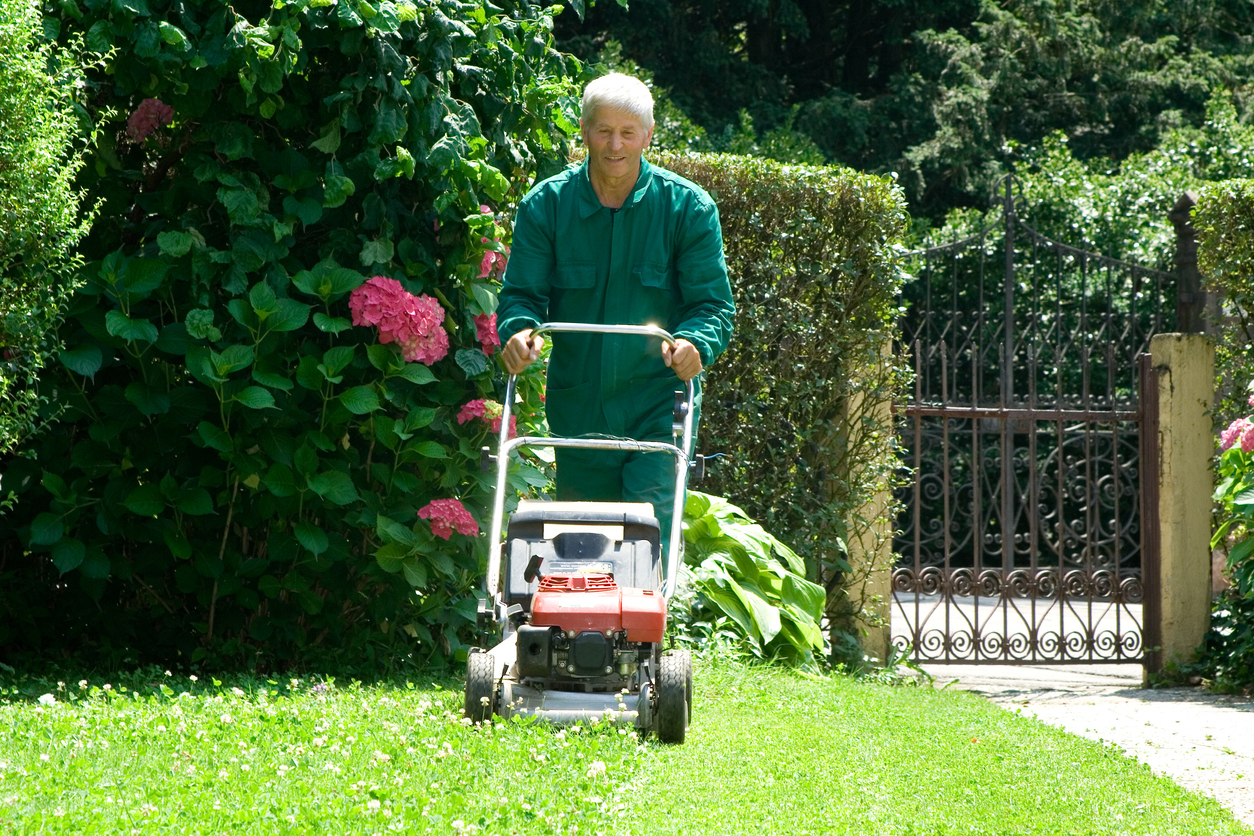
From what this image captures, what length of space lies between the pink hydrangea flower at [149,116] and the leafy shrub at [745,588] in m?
2.79

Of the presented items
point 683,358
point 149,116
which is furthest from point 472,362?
point 149,116

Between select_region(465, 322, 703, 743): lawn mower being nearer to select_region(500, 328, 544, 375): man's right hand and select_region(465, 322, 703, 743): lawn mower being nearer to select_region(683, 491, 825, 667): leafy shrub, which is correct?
select_region(500, 328, 544, 375): man's right hand

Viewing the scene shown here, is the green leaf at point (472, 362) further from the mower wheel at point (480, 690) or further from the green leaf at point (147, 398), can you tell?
the mower wheel at point (480, 690)

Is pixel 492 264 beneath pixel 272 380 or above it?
above

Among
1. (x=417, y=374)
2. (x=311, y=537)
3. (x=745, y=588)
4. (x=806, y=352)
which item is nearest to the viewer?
(x=311, y=537)

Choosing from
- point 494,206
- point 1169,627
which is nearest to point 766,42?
point 1169,627

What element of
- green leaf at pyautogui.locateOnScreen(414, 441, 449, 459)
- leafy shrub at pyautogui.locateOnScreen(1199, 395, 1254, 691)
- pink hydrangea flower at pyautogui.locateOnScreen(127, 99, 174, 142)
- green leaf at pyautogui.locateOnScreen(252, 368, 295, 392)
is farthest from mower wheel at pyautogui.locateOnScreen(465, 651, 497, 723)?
leafy shrub at pyautogui.locateOnScreen(1199, 395, 1254, 691)

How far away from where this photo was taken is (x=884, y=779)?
12.5ft

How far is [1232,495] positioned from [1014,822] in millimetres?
4125

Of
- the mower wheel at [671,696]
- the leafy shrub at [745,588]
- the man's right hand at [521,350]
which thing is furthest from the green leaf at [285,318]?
the leafy shrub at [745,588]

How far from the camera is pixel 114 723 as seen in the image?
384 centimetres

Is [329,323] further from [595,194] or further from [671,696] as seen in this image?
[671,696]

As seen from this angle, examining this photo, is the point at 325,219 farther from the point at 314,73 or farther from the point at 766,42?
the point at 766,42

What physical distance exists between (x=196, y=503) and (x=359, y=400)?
0.69 m
